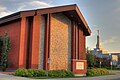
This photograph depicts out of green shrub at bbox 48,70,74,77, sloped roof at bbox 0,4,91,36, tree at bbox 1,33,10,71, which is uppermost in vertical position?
sloped roof at bbox 0,4,91,36

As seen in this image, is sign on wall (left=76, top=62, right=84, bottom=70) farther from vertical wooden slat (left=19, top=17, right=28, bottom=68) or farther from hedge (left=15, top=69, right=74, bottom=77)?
vertical wooden slat (left=19, top=17, right=28, bottom=68)

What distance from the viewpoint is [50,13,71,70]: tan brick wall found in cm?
2883

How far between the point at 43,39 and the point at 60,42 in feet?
10.2

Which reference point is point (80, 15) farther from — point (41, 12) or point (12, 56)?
point (12, 56)

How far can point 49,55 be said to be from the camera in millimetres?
27797

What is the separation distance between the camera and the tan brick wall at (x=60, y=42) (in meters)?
28.8

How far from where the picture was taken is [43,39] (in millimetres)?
27938

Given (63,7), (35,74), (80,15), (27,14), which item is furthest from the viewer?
(80,15)

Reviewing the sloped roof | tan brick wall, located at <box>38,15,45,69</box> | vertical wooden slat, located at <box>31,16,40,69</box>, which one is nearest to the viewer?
the sloped roof

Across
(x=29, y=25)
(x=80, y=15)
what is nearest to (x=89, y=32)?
(x=80, y=15)

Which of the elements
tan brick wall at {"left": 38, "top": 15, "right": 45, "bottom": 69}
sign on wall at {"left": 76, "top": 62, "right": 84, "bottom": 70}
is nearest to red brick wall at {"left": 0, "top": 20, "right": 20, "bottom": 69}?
tan brick wall at {"left": 38, "top": 15, "right": 45, "bottom": 69}

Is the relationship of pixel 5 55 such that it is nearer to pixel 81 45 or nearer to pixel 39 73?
pixel 39 73

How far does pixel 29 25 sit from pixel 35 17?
1.22 metres

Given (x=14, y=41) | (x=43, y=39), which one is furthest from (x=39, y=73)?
(x=14, y=41)
